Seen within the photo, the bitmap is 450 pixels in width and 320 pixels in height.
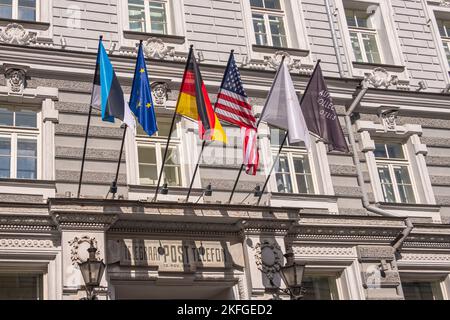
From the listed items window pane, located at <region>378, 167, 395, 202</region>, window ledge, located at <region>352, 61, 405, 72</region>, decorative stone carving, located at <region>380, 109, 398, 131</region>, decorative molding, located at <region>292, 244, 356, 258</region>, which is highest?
window ledge, located at <region>352, 61, 405, 72</region>

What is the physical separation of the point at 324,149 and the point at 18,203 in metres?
7.38

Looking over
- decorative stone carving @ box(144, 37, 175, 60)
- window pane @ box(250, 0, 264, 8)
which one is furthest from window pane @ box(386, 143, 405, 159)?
decorative stone carving @ box(144, 37, 175, 60)

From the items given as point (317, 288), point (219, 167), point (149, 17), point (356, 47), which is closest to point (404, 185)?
point (317, 288)

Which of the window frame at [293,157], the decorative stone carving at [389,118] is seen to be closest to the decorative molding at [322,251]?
the window frame at [293,157]

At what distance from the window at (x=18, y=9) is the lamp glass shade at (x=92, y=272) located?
6602 mm

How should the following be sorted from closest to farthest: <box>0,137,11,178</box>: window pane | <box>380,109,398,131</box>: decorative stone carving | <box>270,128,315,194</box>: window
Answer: <box>0,137,11,178</box>: window pane
<box>270,128,315,194</box>: window
<box>380,109,398,131</box>: decorative stone carving

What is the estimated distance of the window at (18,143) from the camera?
14578 millimetres

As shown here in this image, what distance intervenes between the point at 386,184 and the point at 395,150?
1.21 meters

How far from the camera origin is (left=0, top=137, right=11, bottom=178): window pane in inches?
569

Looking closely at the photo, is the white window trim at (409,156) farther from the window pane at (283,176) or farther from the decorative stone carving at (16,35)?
the decorative stone carving at (16,35)

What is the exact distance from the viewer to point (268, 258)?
48.3 ft

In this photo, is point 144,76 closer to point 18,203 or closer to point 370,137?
point 18,203

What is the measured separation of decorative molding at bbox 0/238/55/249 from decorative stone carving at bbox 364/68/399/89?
9.60 m

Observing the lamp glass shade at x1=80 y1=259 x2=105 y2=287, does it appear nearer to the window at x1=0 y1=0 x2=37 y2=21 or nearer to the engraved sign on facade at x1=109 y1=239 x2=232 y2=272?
the engraved sign on facade at x1=109 y1=239 x2=232 y2=272
